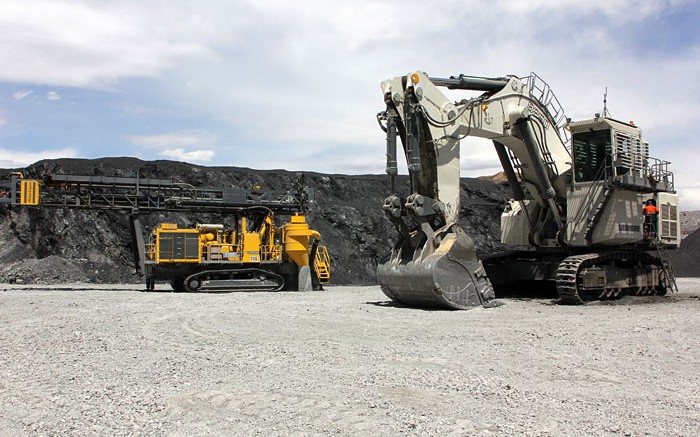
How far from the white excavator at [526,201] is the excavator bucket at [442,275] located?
0.02m

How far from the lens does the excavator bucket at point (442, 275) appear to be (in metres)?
12.0

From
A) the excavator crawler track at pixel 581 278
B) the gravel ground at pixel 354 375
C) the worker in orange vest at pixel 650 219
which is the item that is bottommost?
the gravel ground at pixel 354 375

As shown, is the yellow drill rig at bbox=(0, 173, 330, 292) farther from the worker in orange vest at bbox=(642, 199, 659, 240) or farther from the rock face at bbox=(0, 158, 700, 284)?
the worker in orange vest at bbox=(642, 199, 659, 240)

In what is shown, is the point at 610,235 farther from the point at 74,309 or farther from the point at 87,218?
the point at 87,218

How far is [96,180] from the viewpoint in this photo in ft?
70.5

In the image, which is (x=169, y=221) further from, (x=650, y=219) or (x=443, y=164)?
(x=650, y=219)

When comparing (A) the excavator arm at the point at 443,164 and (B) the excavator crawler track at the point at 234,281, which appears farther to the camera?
(B) the excavator crawler track at the point at 234,281

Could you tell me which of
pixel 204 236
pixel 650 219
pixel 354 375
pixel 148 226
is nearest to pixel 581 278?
pixel 650 219

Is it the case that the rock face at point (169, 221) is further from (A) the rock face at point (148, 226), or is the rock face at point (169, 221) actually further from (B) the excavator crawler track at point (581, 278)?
(B) the excavator crawler track at point (581, 278)

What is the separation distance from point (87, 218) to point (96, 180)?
37.4ft

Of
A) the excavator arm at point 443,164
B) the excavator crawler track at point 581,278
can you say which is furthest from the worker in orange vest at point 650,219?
the excavator arm at point 443,164

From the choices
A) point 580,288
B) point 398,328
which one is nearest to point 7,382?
point 398,328

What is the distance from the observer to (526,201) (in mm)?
16297

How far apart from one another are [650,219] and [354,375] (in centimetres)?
1130
